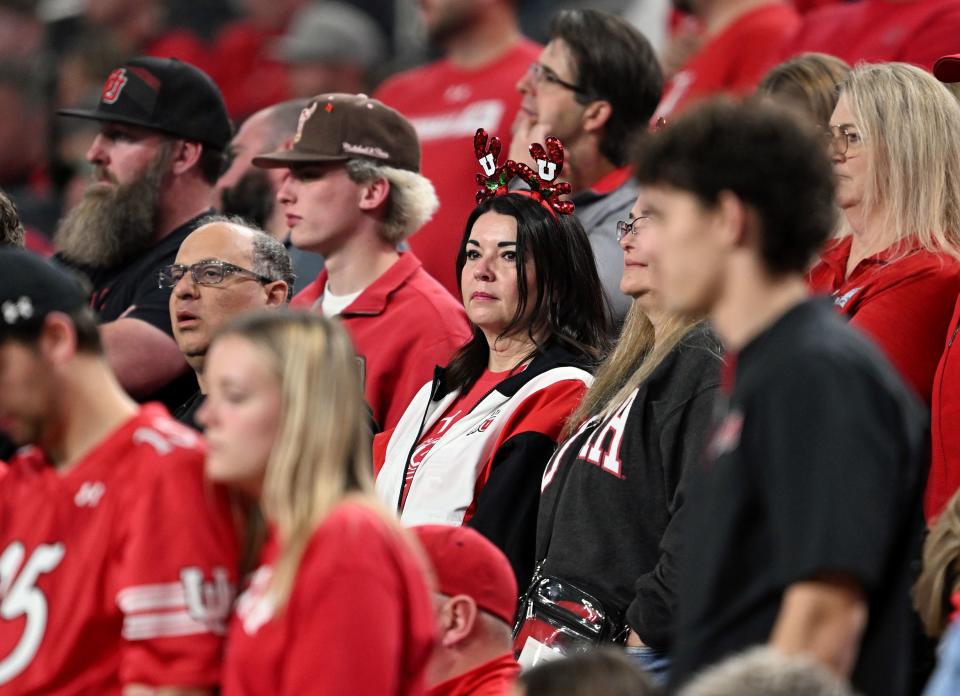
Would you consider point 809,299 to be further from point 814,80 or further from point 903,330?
point 814,80

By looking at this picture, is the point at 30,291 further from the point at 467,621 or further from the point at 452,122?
the point at 452,122

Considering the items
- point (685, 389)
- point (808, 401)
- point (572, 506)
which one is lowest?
point (572, 506)

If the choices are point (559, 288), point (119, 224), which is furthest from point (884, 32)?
point (119, 224)

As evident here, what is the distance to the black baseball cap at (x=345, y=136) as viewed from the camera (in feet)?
17.5

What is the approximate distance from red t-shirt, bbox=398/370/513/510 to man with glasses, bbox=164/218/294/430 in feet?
1.89

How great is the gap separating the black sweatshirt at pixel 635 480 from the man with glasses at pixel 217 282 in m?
1.18

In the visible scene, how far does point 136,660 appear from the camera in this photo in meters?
2.64

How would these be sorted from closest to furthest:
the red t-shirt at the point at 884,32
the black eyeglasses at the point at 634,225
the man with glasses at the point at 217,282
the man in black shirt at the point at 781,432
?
the man in black shirt at the point at 781,432, the black eyeglasses at the point at 634,225, the man with glasses at the point at 217,282, the red t-shirt at the point at 884,32

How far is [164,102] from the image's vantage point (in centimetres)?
569

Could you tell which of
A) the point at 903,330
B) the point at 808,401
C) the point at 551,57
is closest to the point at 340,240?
the point at 551,57

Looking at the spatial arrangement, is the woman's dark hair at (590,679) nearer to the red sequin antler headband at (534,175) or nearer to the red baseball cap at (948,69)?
the red sequin antler headband at (534,175)

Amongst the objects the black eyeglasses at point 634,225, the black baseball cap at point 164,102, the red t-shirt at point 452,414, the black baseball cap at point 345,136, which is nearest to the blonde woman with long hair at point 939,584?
the black eyeglasses at point 634,225

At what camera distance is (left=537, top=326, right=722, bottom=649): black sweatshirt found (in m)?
3.83

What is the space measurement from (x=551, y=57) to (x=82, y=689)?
11.2 feet
